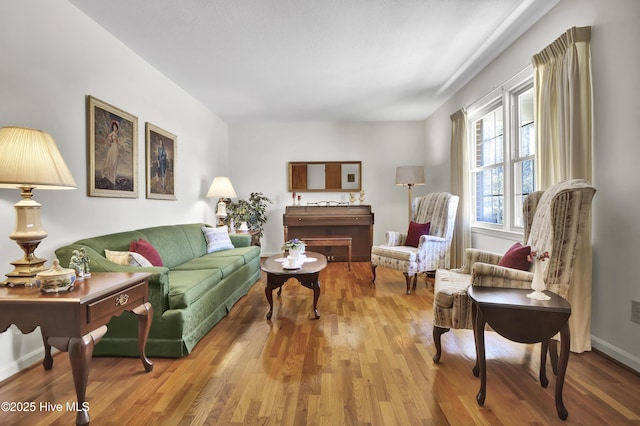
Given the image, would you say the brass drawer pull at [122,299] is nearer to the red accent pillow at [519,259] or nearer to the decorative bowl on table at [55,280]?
the decorative bowl on table at [55,280]

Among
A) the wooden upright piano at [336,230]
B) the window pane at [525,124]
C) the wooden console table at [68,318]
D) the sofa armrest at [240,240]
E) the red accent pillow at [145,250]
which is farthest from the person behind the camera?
the wooden upright piano at [336,230]

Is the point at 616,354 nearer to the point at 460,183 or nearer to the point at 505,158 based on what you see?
the point at 505,158

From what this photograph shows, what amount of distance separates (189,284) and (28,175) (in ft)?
3.94

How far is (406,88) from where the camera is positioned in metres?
4.41

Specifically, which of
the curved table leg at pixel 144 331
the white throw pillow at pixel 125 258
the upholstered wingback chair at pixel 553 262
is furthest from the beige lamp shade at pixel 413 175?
the curved table leg at pixel 144 331

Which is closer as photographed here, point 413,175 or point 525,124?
point 525,124

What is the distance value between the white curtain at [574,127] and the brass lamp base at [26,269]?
3.32 meters

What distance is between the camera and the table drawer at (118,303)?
1567 mm

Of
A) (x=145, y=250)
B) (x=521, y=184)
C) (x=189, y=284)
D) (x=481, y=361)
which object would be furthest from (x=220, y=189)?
(x=481, y=361)

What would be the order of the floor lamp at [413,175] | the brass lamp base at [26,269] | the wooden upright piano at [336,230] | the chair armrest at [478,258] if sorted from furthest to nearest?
the wooden upright piano at [336,230], the floor lamp at [413,175], the chair armrest at [478,258], the brass lamp base at [26,269]

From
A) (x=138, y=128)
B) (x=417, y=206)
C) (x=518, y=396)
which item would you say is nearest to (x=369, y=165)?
(x=417, y=206)

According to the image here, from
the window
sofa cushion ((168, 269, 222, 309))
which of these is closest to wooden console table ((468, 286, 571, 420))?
sofa cushion ((168, 269, 222, 309))

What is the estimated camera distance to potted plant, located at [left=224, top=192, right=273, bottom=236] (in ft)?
18.0

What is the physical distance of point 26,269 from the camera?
176 centimetres
